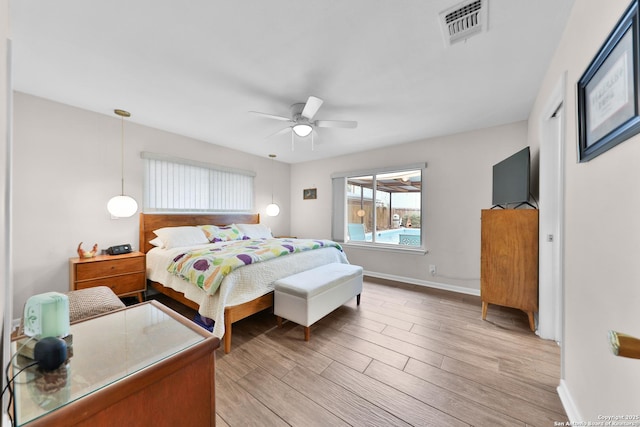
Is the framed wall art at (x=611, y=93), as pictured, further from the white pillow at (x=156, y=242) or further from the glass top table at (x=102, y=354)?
the white pillow at (x=156, y=242)

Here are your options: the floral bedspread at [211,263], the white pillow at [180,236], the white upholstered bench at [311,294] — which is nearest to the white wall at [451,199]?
the white upholstered bench at [311,294]

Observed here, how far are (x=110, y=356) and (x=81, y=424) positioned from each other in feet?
0.78

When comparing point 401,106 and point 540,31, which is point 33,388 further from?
point 401,106

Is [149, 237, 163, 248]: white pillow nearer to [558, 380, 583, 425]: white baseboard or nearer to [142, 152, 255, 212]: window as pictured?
[142, 152, 255, 212]: window

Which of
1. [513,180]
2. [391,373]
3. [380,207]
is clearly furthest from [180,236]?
[513,180]

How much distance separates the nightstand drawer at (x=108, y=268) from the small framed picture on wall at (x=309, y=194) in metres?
3.17

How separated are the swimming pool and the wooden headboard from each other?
2.56 metres

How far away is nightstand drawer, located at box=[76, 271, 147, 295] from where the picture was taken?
2.57m

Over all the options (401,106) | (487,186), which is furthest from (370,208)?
(401,106)

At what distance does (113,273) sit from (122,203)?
0.84 metres

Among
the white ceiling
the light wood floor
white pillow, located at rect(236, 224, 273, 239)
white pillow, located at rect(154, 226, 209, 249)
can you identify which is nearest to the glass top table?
the light wood floor

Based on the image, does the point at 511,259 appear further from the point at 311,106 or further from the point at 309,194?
the point at 309,194

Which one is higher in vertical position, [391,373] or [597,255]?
[597,255]

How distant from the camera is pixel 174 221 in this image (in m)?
3.60
